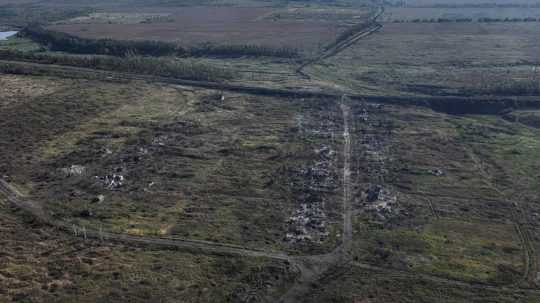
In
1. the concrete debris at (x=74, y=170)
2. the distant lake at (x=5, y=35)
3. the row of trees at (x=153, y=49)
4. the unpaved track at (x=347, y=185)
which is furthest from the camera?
the distant lake at (x=5, y=35)

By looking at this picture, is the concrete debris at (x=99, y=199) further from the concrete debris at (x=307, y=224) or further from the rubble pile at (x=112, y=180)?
the concrete debris at (x=307, y=224)

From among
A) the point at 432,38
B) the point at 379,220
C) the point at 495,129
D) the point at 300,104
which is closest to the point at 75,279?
the point at 379,220

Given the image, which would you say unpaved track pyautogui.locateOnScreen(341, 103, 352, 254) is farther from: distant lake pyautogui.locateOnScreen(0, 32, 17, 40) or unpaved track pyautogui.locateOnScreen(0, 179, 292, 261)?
distant lake pyautogui.locateOnScreen(0, 32, 17, 40)

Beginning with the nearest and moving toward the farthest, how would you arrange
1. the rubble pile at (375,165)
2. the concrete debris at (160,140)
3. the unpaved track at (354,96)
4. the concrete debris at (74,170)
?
the rubble pile at (375,165) < the concrete debris at (74,170) < the concrete debris at (160,140) < the unpaved track at (354,96)

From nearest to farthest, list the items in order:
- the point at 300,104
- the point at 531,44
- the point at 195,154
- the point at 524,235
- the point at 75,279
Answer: the point at 75,279
the point at 524,235
the point at 195,154
the point at 300,104
the point at 531,44

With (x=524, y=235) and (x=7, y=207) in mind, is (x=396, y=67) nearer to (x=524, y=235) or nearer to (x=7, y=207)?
(x=524, y=235)

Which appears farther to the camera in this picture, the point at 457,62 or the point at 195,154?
the point at 457,62

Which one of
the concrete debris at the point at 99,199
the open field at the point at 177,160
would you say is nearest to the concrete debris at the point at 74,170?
the open field at the point at 177,160
